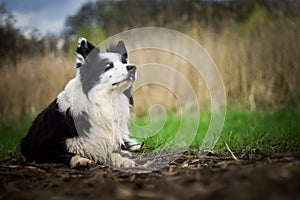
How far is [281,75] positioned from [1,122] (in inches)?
241

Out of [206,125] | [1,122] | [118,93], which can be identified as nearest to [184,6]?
[206,125]

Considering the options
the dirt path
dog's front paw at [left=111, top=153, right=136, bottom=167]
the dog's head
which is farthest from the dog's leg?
the dirt path

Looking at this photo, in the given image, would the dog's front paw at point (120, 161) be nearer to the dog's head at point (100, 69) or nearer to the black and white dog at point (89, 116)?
the black and white dog at point (89, 116)

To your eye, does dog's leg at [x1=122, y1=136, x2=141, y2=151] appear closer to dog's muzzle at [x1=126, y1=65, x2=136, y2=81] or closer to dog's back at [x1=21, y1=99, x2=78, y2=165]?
dog's back at [x1=21, y1=99, x2=78, y2=165]

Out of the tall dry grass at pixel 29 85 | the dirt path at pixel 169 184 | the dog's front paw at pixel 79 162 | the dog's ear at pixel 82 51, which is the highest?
the tall dry grass at pixel 29 85

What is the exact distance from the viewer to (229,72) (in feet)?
29.7

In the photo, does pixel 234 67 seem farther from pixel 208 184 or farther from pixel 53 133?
pixel 208 184

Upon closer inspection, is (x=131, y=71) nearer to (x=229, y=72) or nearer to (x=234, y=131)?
(x=234, y=131)

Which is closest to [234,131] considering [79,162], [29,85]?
[79,162]

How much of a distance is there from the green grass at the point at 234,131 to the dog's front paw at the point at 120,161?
432 millimetres

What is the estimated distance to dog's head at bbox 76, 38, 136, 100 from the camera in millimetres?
3631

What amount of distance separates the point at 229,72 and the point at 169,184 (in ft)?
24.3

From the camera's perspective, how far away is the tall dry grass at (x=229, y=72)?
8.47 metres

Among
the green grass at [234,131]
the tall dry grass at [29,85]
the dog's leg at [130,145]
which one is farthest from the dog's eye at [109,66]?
the tall dry grass at [29,85]
